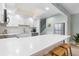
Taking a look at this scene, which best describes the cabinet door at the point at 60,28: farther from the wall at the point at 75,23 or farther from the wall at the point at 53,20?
the wall at the point at 75,23

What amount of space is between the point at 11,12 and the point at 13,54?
11.6ft

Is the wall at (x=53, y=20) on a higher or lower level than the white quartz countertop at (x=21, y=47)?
higher

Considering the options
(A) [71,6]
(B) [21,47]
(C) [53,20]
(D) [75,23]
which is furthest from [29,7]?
(B) [21,47]

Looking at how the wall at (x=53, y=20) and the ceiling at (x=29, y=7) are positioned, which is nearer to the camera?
the ceiling at (x=29, y=7)

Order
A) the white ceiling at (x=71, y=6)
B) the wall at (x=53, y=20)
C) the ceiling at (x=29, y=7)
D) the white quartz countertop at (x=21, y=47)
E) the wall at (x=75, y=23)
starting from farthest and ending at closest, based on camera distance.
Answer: the wall at (x=53, y=20)
the wall at (x=75, y=23)
the white ceiling at (x=71, y=6)
the ceiling at (x=29, y=7)
the white quartz countertop at (x=21, y=47)

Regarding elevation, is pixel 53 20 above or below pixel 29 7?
below

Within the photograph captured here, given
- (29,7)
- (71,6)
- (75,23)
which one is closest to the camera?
(71,6)

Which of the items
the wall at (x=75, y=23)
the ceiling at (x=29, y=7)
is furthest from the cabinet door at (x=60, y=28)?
the ceiling at (x=29, y=7)

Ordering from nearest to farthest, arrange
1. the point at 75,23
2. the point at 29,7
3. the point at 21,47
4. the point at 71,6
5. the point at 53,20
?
the point at 21,47, the point at 71,6, the point at 29,7, the point at 75,23, the point at 53,20

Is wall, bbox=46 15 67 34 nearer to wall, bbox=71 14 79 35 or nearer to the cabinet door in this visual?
the cabinet door

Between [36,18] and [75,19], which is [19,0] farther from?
[36,18]

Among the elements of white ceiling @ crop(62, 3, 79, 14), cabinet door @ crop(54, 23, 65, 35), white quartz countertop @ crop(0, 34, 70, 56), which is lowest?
white quartz countertop @ crop(0, 34, 70, 56)

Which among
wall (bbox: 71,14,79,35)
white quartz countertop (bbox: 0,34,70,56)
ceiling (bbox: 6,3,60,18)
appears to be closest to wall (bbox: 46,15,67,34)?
wall (bbox: 71,14,79,35)

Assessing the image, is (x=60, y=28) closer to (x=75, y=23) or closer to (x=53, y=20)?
(x=53, y=20)
